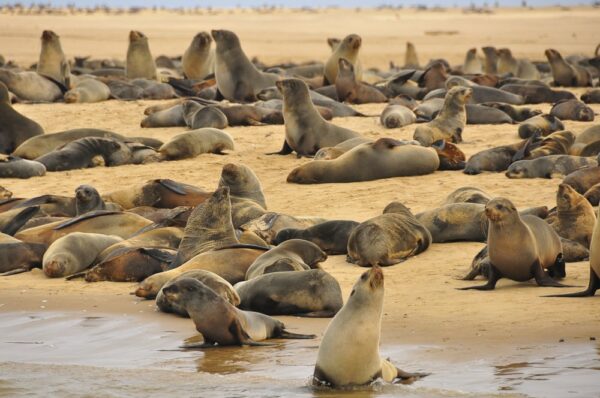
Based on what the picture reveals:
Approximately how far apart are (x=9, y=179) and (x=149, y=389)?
6913mm

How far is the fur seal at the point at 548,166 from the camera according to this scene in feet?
35.4

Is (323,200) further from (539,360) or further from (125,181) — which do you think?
(539,360)

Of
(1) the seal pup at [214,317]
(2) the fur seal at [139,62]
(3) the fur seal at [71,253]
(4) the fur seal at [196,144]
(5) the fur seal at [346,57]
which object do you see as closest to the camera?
(1) the seal pup at [214,317]

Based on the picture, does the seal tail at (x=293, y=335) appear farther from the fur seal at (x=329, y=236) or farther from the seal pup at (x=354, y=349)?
the fur seal at (x=329, y=236)

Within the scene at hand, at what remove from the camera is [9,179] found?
1164 centimetres

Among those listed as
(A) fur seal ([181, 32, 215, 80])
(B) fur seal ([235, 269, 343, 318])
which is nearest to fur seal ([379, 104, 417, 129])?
(A) fur seal ([181, 32, 215, 80])

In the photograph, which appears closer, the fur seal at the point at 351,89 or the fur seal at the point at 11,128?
the fur seal at the point at 11,128

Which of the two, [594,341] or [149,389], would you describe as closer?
[149,389]

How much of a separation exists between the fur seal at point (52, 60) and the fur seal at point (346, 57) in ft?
13.1

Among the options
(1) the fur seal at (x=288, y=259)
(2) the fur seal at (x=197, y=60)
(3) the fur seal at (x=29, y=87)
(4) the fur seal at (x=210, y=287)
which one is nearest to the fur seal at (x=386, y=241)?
(1) the fur seal at (x=288, y=259)

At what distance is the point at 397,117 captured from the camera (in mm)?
14336

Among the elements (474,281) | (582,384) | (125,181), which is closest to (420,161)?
(125,181)

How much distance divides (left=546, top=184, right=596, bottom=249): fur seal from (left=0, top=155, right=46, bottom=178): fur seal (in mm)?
5574

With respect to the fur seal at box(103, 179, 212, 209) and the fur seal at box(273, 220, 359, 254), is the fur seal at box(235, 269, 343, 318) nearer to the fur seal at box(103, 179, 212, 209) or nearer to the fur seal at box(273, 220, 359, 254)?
the fur seal at box(273, 220, 359, 254)
